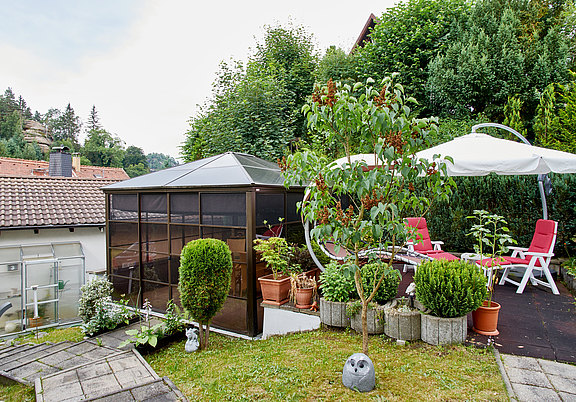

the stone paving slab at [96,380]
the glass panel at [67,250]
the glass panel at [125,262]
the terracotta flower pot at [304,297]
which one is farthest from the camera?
the glass panel at [67,250]

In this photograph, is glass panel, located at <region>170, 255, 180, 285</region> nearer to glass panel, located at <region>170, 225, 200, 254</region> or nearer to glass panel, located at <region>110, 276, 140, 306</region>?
glass panel, located at <region>170, 225, 200, 254</region>

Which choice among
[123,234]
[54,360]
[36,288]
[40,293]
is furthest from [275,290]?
[40,293]

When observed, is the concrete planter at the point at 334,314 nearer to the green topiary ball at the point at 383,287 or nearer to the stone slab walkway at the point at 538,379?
the green topiary ball at the point at 383,287

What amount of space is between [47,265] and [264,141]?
731cm

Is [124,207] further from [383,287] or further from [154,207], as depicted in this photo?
[383,287]

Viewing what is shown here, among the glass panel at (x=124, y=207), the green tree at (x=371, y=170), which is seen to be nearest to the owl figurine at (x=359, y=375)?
the green tree at (x=371, y=170)

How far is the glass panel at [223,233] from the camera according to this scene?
18.2 ft

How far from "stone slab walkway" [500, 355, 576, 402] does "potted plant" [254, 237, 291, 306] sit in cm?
284

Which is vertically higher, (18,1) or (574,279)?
(18,1)

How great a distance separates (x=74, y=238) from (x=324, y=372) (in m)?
10.9

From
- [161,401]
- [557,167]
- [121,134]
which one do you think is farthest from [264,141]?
[121,134]

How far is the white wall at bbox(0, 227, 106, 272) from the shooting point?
383 inches

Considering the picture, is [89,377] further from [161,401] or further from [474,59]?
[474,59]

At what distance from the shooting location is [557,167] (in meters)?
4.25
